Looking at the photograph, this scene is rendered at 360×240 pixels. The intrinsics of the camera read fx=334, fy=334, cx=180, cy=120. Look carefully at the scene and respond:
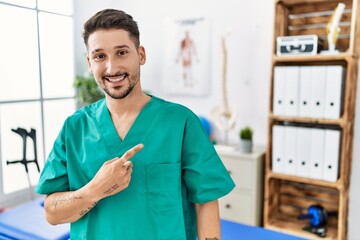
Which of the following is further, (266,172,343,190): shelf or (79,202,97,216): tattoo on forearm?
(266,172,343,190): shelf

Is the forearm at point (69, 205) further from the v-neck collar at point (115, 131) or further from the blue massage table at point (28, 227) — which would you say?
the blue massage table at point (28, 227)

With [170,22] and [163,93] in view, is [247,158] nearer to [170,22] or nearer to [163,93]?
[163,93]

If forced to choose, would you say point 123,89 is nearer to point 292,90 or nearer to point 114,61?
point 114,61

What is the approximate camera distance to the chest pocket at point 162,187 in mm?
903

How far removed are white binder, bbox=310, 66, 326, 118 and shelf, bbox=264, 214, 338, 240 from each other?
783mm

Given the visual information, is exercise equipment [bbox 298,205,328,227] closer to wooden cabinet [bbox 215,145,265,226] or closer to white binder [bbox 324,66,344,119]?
wooden cabinet [bbox 215,145,265,226]

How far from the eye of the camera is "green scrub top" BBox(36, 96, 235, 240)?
0.90 m

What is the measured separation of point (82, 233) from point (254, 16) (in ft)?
6.87

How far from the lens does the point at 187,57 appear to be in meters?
2.82

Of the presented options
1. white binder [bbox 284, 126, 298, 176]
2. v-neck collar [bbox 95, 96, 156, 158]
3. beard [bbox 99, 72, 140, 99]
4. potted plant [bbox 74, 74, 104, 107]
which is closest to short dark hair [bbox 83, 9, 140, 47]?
beard [bbox 99, 72, 140, 99]

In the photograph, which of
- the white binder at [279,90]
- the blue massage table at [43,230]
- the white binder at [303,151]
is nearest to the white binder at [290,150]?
the white binder at [303,151]

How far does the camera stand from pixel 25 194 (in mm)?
2406

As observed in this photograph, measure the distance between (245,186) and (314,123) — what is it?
647 mm

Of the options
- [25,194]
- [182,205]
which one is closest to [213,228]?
[182,205]
